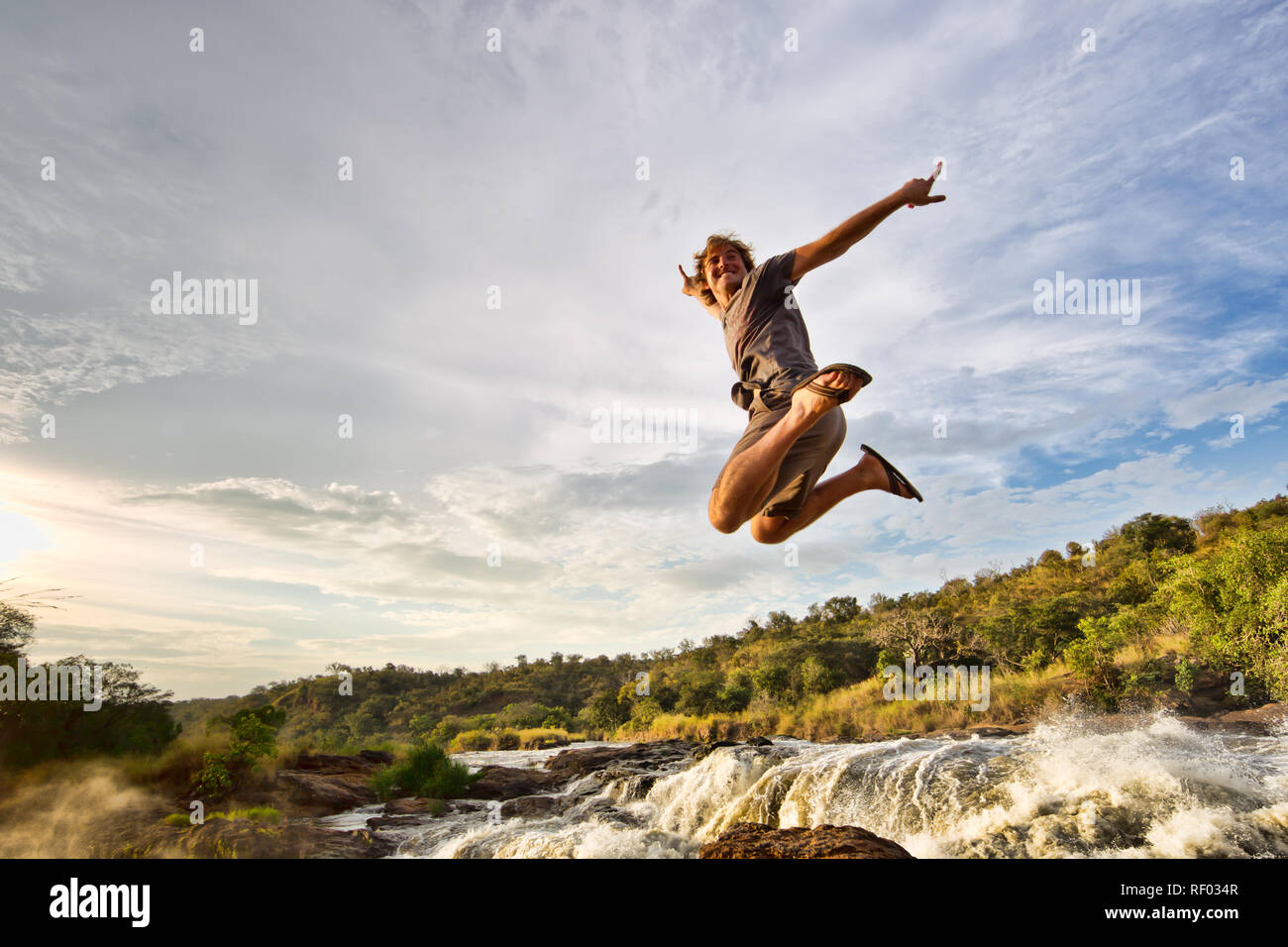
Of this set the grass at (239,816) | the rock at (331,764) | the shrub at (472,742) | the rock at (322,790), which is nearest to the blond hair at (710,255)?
the grass at (239,816)

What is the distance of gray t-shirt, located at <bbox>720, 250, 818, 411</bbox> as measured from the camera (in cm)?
298

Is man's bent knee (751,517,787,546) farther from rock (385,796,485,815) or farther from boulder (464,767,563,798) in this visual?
boulder (464,767,563,798)

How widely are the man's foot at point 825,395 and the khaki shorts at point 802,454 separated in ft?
1.46

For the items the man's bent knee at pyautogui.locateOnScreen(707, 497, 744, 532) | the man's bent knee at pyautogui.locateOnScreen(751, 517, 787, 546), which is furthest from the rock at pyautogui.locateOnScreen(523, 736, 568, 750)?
the man's bent knee at pyautogui.locateOnScreen(707, 497, 744, 532)

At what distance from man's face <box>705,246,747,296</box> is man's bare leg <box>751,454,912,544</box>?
1.28 m

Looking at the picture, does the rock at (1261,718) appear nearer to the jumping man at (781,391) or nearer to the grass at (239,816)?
the jumping man at (781,391)

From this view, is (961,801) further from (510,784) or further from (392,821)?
(510,784)

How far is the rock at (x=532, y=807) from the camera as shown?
1097cm

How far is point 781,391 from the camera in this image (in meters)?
2.84

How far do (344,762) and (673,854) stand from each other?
1056cm

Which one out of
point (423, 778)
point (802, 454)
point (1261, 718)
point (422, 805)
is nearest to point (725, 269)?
point (802, 454)

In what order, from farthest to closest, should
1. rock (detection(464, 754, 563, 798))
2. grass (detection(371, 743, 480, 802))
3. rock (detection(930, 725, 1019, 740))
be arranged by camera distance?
rock (detection(464, 754, 563, 798)), rock (detection(930, 725, 1019, 740)), grass (detection(371, 743, 480, 802))
